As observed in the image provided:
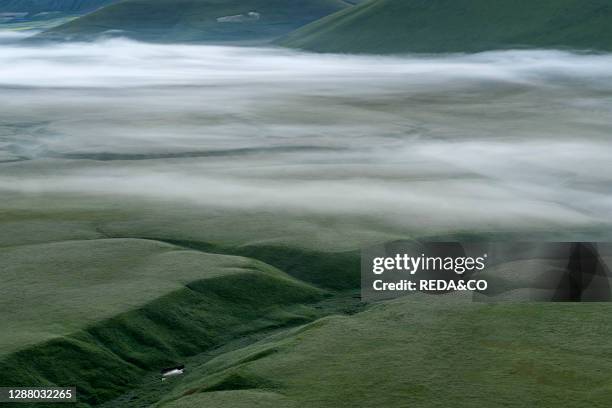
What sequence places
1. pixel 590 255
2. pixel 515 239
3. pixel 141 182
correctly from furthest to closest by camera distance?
pixel 141 182 < pixel 515 239 < pixel 590 255

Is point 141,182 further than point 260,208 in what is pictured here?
Yes

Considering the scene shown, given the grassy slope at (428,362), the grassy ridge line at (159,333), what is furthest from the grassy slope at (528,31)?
the grassy slope at (428,362)

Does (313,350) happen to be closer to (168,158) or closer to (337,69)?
(168,158)

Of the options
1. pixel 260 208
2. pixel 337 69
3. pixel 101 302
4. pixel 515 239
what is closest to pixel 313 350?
pixel 101 302

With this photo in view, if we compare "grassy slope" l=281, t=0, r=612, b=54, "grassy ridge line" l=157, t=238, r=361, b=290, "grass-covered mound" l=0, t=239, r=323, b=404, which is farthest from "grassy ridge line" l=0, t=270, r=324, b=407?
"grassy slope" l=281, t=0, r=612, b=54

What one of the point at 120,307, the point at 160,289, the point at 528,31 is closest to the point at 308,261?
the point at 160,289

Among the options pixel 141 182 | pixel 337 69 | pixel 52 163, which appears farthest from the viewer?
pixel 337 69

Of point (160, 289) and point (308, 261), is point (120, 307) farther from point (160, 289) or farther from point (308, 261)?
point (308, 261)
